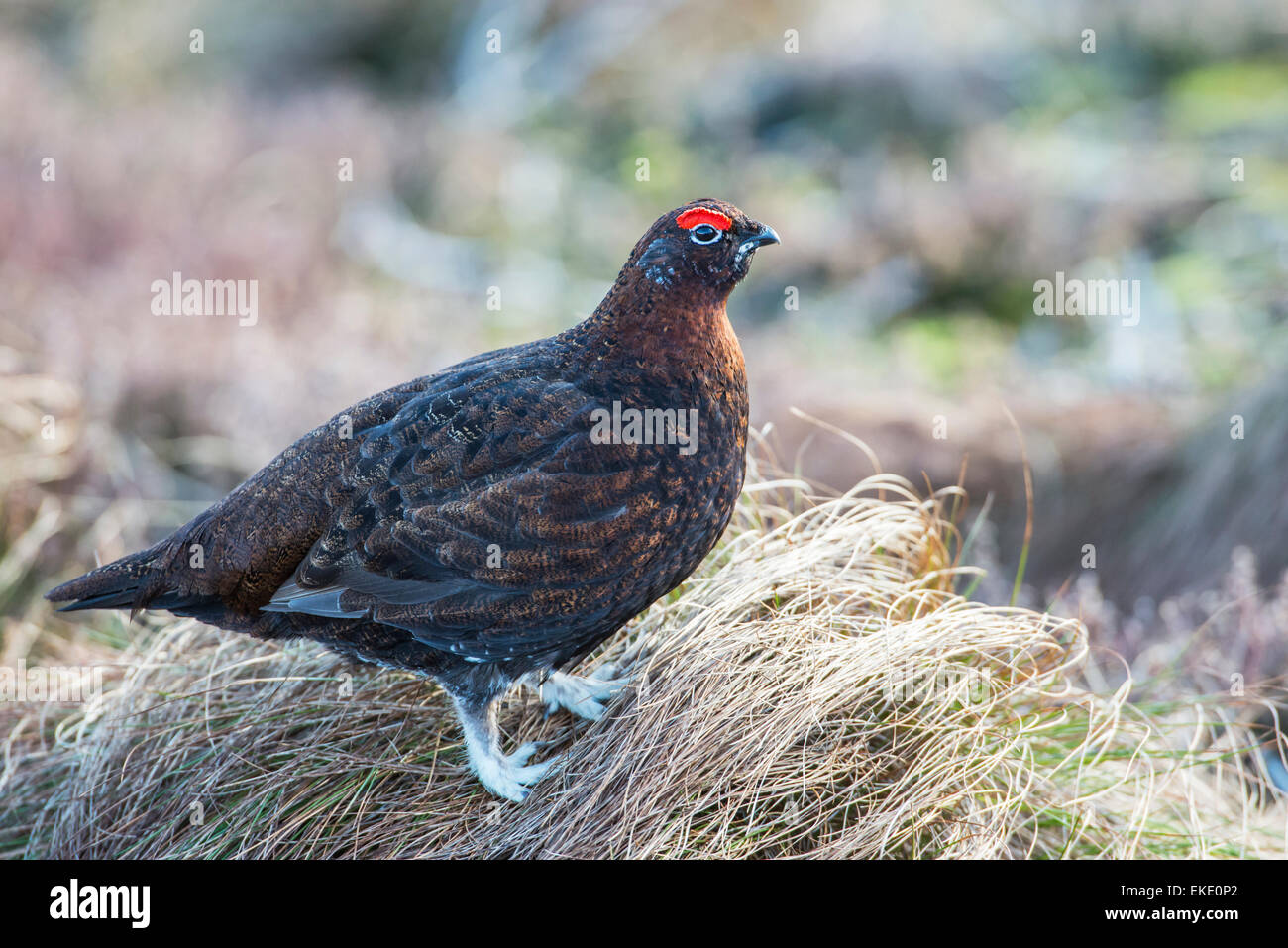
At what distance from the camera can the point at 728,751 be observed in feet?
9.72

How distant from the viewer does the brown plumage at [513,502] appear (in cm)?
282

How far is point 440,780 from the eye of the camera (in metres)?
3.19

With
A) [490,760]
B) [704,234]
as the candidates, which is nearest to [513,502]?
[490,760]

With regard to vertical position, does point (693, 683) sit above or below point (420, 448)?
below

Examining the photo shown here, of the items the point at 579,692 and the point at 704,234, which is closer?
the point at 704,234

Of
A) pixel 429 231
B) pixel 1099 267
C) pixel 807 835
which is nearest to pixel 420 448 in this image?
pixel 807 835

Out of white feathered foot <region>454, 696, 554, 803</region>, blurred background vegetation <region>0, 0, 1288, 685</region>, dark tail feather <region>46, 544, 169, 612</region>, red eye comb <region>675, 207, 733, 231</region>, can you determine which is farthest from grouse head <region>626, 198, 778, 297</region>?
dark tail feather <region>46, 544, 169, 612</region>

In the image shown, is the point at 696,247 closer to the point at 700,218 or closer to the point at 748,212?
the point at 700,218

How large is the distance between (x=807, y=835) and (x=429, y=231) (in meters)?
8.80

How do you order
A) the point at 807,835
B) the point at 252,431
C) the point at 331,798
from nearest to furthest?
the point at 807,835 < the point at 331,798 < the point at 252,431

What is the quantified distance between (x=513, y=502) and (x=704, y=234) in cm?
92

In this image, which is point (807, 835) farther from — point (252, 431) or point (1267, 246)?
point (1267, 246)

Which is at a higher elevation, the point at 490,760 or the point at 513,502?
the point at 513,502

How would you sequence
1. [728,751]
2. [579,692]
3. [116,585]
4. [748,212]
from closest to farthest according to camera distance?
[728,751] < [116,585] < [579,692] < [748,212]
